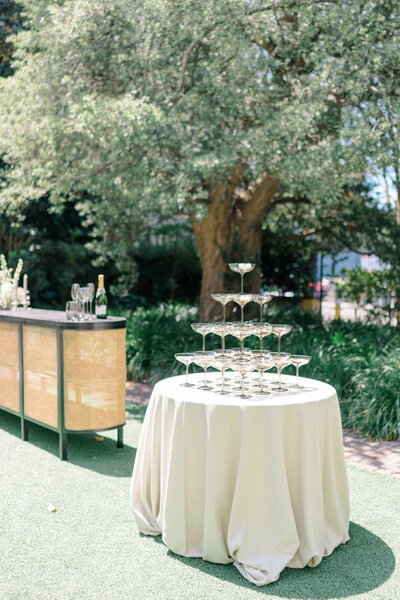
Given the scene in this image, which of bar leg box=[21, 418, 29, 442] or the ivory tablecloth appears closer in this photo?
the ivory tablecloth

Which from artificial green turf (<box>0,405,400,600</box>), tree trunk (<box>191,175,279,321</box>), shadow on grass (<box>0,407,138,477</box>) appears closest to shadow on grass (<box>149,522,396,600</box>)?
artificial green turf (<box>0,405,400,600</box>)

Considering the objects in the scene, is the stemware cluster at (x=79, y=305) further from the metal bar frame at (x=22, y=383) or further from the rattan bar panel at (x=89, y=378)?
the metal bar frame at (x=22, y=383)

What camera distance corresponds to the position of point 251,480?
3.13 meters

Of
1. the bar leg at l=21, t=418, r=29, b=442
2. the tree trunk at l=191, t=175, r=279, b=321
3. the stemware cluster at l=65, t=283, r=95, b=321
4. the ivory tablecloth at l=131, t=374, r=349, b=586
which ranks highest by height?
the tree trunk at l=191, t=175, r=279, b=321

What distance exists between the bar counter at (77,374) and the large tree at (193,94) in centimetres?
243

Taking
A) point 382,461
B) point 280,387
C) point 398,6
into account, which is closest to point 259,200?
point 398,6

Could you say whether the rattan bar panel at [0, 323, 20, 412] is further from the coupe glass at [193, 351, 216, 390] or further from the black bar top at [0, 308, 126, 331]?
the coupe glass at [193, 351, 216, 390]

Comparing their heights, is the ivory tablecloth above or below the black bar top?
below

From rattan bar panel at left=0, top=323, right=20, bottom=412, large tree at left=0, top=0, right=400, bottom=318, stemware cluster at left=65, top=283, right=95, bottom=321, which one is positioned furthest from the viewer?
large tree at left=0, top=0, right=400, bottom=318

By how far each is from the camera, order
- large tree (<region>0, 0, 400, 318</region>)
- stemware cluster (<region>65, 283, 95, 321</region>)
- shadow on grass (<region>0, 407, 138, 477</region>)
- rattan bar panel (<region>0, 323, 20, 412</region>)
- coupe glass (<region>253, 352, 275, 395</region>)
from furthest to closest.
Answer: large tree (<region>0, 0, 400, 318</region>) < rattan bar panel (<region>0, 323, 20, 412</region>) < stemware cluster (<region>65, 283, 95, 321</region>) < shadow on grass (<region>0, 407, 138, 477</region>) < coupe glass (<region>253, 352, 275, 395</region>)

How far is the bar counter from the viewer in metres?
5.16

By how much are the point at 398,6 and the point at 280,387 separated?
16.6ft

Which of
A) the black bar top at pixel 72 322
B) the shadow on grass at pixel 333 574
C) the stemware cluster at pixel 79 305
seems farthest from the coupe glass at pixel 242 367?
the stemware cluster at pixel 79 305

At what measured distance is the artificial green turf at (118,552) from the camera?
9.69ft
